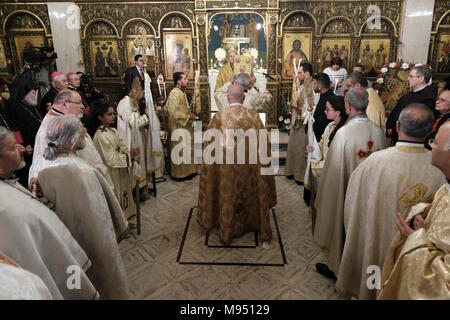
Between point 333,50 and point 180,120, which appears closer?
point 180,120

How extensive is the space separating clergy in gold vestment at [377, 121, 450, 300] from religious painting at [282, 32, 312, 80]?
28.3 ft

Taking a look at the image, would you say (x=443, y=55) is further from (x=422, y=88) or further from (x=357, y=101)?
(x=357, y=101)

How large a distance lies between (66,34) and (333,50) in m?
7.90

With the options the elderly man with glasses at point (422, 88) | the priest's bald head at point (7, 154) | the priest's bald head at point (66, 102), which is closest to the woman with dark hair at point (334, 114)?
the elderly man with glasses at point (422, 88)

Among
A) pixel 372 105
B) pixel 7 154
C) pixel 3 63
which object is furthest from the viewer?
pixel 3 63

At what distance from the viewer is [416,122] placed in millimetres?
2588

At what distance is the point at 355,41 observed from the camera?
10.0 meters

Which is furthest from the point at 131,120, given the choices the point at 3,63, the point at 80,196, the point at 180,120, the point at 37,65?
the point at 3,63

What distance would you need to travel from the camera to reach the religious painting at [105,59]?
10250mm

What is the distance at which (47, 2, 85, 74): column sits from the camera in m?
9.84

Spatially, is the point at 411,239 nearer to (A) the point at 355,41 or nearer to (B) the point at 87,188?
(B) the point at 87,188

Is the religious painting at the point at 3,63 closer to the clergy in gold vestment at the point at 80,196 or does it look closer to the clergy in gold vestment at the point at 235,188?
the clergy in gold vestment at the point at 235,188

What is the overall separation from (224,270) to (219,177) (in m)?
1.19

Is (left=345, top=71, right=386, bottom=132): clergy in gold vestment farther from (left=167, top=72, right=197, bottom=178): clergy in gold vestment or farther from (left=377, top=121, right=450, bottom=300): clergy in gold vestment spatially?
(left=167, top=72, right=197, bottom=178): clergy in gold vestment
